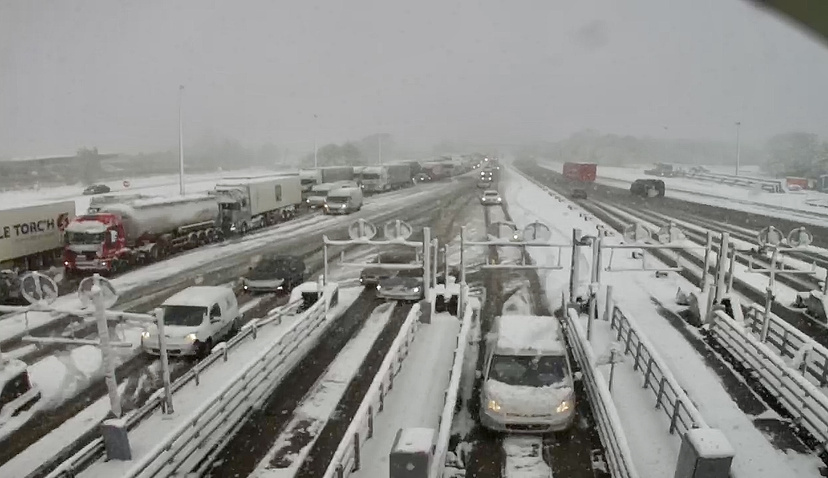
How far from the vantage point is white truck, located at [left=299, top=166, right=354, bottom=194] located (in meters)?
61.3

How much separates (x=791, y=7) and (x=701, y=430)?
6678 millimetres

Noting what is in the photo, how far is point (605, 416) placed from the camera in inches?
408

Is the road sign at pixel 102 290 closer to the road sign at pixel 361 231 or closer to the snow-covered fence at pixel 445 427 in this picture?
the snow-covered fence at pixel 445 427

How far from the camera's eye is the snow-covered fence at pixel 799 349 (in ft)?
43.2

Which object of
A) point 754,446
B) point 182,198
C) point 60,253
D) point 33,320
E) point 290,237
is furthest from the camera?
point 290,237

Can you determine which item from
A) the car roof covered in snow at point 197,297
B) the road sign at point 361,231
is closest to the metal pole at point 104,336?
the car roof covered in snow at point 197,297

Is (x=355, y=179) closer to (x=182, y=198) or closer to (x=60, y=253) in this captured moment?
(x=182, y=198)

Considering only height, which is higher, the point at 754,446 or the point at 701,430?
the point at 701,430

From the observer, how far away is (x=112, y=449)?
9594mm

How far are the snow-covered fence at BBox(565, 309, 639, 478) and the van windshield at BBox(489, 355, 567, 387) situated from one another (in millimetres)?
779

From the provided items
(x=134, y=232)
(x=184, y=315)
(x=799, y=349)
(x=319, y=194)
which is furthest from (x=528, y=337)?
(x=319, y=194)

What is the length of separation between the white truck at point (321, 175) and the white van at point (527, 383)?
161 feet

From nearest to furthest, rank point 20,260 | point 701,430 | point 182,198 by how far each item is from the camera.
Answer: point 701,430
point 20,260
point 182,198

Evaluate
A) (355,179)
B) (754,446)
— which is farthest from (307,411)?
(355,179)
